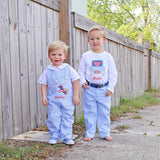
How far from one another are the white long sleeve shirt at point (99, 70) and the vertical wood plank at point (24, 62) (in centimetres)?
76

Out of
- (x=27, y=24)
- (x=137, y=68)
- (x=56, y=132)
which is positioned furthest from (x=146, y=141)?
(x=137, y=68)

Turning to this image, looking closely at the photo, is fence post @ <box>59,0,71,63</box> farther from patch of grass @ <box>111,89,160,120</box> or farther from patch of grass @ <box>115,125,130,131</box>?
patch of grass @ <box>111,89,160,120</box>

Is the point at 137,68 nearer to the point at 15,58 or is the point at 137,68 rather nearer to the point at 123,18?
the point at 15,58

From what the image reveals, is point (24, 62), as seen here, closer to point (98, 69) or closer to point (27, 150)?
point (98, 69)

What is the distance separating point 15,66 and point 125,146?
1.67 meters

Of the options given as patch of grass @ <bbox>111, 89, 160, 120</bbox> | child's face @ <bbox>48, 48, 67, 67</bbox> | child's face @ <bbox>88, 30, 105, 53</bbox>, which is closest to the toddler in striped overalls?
child's face @ <bbox>48, 48, 67, 67</bbox>

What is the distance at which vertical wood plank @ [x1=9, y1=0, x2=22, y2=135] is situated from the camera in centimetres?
310

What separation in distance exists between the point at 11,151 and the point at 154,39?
51.9ft

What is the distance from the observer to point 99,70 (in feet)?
10.8

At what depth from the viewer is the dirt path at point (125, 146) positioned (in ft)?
8.27

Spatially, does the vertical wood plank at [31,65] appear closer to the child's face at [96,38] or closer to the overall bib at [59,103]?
the overall bib at [59,103]

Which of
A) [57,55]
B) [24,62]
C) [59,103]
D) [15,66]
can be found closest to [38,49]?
[24,62]

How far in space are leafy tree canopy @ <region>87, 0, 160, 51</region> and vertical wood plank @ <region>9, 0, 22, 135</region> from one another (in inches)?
550

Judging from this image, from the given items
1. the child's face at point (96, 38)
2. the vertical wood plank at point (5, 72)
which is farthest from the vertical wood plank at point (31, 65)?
the child's face at point (96, 38)
